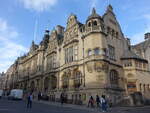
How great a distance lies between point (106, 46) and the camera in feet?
126

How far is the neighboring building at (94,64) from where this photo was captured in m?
35.3

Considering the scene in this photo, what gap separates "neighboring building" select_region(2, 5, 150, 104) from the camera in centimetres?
3534

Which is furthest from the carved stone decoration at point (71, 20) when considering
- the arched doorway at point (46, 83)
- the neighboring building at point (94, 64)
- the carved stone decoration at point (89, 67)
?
the arched doorway at point (46, 83)

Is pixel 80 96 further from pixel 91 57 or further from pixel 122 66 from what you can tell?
pixel 122 66

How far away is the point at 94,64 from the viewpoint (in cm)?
3522

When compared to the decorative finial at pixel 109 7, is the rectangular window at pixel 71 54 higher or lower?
lower

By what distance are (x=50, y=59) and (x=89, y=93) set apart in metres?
21.2

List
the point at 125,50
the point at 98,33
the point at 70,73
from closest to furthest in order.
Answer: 1. the point at 98,33
2. the point at 70,73
3. the point at 125,50

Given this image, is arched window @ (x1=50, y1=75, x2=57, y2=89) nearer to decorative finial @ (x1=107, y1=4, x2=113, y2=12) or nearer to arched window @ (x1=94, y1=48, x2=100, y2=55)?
arched window @ (x1=94, y1=48, x2=100, y2=55)

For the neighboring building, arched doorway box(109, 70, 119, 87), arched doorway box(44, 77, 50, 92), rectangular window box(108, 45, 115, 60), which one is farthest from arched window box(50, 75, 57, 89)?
rectangular window box(108, 45, 115, 60)

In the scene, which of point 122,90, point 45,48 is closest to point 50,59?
point 45,48

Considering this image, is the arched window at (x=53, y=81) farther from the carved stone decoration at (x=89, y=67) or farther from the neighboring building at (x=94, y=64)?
the carved stone decoration at (x=89, y=67)

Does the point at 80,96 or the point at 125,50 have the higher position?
the point at 125,50

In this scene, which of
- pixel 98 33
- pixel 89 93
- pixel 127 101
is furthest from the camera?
pixel 98 33
